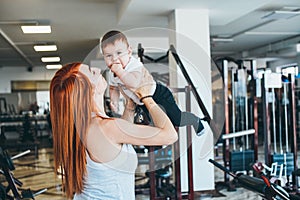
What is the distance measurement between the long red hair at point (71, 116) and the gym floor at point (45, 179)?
1648mm

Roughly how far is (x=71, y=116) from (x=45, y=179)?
5.80 m

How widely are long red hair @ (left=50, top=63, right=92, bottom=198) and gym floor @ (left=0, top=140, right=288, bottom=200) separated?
165cm

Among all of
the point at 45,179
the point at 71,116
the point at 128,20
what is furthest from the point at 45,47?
the point at 71,116

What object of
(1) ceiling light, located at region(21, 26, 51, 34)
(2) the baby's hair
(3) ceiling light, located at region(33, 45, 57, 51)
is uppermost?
(3) ceiling light, located at region(33, 45, 57, 51)

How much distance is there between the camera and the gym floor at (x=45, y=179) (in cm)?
497

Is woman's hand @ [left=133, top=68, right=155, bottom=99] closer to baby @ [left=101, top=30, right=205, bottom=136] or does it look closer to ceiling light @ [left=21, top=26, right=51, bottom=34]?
baby @ [left=101, top=30, right=205, bottom=136]

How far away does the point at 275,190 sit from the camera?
1.67m

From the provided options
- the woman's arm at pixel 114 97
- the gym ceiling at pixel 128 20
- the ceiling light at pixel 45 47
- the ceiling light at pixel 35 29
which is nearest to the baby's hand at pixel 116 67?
the woman's arm at pixel 114 97

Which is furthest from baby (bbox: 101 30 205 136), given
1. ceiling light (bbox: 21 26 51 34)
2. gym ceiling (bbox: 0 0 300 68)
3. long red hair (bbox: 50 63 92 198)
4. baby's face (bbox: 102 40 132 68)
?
ceiling light (bbox: 21 26 51 34)

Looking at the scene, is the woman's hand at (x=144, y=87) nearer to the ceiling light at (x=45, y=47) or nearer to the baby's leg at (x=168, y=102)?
the baby's leg at (x=168, y=102)

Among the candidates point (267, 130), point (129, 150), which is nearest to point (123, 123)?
point (129, 150)

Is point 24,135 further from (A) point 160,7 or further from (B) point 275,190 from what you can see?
(B) point 275,190

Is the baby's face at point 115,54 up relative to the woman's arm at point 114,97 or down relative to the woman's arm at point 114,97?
up

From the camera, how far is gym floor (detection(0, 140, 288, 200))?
16.3 feet
